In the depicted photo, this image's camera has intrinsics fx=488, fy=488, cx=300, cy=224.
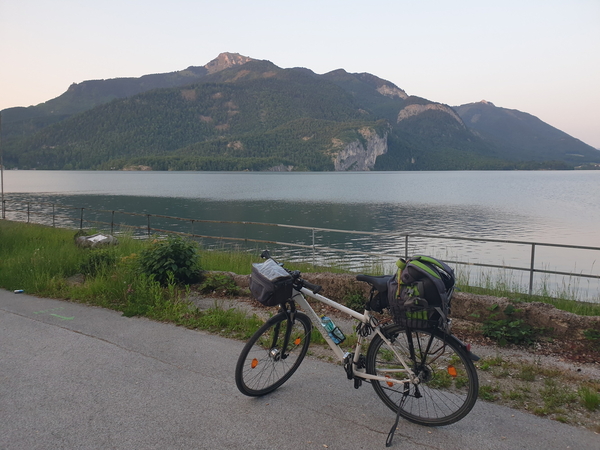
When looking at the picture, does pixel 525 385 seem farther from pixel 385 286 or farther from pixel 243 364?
pixel 243 364

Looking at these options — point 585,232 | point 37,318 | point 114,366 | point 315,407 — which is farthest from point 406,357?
point 585,232

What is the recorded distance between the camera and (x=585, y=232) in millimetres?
36281

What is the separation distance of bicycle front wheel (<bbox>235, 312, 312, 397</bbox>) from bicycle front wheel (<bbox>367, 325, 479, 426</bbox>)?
726mm

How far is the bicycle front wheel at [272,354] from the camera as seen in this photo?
4.17m

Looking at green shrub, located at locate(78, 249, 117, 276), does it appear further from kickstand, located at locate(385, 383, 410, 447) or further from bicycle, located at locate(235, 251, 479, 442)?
kickstand, located at locate(385, 383, 410, 447)

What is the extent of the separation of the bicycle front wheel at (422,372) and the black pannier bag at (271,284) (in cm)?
83

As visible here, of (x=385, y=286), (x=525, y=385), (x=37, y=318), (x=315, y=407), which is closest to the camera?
(x=385, y=286)

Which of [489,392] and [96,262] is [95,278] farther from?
[489,392]

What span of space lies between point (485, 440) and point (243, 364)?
1.95 metres

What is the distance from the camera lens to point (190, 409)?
4016 millimetres

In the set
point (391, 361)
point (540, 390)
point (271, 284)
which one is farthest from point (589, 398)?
point (271, 284)

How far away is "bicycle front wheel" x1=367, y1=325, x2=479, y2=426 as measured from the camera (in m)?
3.69

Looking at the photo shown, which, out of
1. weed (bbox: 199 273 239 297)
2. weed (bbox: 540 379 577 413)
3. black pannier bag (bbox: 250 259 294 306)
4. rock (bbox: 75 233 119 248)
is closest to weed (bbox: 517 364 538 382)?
weed (bbox: 540 379 577 413)

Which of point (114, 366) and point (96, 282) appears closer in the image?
point (114, 366)
